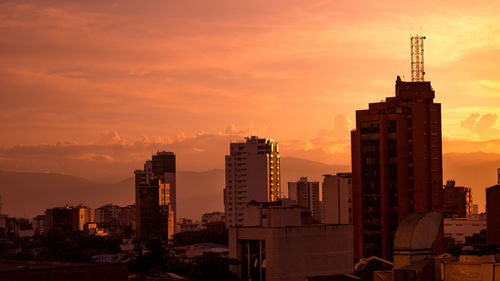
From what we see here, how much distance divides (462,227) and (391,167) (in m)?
48.1

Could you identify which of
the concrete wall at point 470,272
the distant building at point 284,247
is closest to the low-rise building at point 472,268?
the concrete wall at point 470,272

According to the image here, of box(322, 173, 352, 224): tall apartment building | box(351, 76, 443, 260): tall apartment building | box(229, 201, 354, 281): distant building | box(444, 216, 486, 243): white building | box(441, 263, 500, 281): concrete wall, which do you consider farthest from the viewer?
box(444, 216, 486, 243): white building

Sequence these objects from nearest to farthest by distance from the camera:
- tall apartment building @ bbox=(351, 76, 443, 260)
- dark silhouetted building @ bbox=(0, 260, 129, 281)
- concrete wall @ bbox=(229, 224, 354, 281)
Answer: dark silhouetted building @ bbox=(0, 260, 129, 281), concrete wall @ bbox=(229, 224, 354, 281), tall apartment building @ bbox=(351, 76, 443, 260)

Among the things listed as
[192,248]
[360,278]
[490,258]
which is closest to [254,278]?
[360,278]

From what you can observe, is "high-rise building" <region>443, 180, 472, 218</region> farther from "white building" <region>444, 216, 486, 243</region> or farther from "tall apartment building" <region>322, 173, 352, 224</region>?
"tall apartment building" <region>322, 173, 352, 224</region>

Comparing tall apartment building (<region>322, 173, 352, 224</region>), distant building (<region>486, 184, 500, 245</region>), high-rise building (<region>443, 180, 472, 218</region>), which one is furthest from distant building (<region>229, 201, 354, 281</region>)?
high-rise building (<region>443, 180, 472, 218</region>)

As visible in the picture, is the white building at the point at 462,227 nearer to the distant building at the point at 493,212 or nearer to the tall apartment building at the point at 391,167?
the tall apartment building at the point at 391,167

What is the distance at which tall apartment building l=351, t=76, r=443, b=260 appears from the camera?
92.6 m

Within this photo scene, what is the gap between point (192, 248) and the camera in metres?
126

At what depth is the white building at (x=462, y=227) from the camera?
13450 centimetres

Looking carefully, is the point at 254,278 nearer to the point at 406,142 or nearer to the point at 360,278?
the point at 360,278

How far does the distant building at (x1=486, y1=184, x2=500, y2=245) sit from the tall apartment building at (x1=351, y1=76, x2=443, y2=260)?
735 cm

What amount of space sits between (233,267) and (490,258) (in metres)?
44.7

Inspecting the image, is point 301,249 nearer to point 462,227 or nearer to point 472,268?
point 472,268
